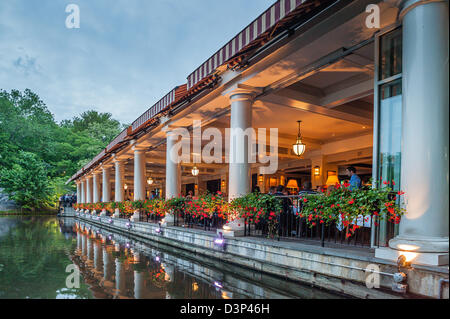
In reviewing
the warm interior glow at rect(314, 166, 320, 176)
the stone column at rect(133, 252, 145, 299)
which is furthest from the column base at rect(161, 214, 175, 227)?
the warm interior glow at rect(314, 166, 320, 176)

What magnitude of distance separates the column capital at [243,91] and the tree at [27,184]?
1205 inches

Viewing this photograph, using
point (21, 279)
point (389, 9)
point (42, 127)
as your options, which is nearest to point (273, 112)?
point (389, 9)

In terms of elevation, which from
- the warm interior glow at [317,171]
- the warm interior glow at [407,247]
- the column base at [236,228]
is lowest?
the column base at [236,228]

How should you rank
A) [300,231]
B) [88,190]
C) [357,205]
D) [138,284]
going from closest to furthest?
[357,205]
[138,284]
[300,231]
[88,190]

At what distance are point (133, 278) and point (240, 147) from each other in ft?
10.6

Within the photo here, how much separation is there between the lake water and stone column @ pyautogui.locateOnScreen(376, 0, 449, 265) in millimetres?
1299

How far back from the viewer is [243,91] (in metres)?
6.64

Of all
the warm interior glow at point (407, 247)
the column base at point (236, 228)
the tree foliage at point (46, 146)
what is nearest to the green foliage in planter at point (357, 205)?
the warm interior glow at point (407, 247)

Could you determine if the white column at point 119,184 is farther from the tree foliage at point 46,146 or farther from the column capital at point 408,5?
the tree foliage at point 46,146

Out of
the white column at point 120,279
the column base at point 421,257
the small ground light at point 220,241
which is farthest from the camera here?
the small ground light at point 220,241

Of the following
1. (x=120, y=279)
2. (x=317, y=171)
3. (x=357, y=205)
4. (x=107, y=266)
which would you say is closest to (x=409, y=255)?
(x=357, y=205)

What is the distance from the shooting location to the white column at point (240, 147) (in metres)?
6.58

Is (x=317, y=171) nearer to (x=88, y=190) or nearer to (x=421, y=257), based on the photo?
(x=421, y=257)

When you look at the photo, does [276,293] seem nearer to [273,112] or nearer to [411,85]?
[411,85]
